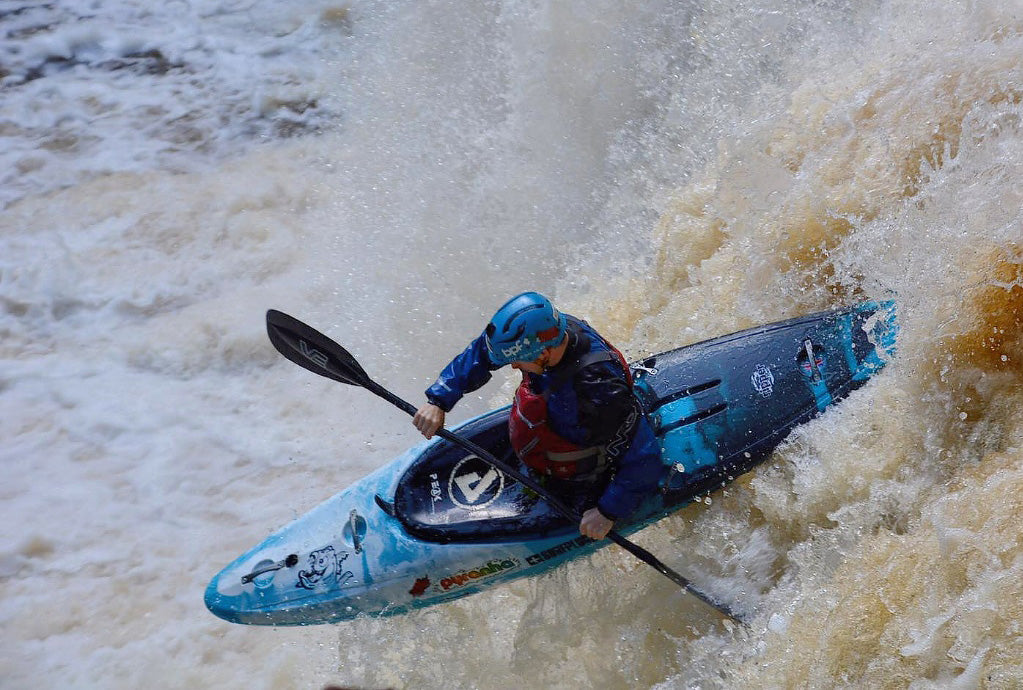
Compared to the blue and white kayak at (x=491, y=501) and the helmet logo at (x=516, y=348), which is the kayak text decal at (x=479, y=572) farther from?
the helmet logo at (x=516, y=348)

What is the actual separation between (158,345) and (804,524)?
3.94 m

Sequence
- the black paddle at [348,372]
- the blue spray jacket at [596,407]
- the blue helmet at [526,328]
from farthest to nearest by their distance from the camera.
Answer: the black paddle at [348,372] → the blue spray jacket at [596,407] → the blue helmet at [526,328]

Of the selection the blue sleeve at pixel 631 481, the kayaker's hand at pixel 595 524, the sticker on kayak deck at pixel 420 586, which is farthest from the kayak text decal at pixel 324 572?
the blue sleeve at pixel 631 481

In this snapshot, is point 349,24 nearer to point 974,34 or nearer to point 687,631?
point 974,34

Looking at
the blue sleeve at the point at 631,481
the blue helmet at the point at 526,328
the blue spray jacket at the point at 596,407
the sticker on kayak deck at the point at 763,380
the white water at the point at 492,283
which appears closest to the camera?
the blue helmet at the point at 526,328

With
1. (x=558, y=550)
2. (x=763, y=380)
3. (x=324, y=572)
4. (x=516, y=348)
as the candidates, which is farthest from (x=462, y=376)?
(x=763, y=380)

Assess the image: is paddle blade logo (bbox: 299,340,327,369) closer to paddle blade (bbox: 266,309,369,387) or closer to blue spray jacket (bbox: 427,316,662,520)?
paddle blade (bbox: 266,309,369,387)

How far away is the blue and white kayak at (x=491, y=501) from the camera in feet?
11.3

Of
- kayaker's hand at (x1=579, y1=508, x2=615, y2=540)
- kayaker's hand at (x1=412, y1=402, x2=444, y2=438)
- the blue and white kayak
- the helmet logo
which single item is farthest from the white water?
the helmet logo

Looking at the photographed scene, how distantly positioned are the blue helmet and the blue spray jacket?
138 millimetres

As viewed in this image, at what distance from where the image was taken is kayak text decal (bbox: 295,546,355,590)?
3.45 meters

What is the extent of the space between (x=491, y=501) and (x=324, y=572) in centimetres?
72

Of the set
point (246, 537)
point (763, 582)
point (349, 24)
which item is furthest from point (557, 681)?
point (349, 24)

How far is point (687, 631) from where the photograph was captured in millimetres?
3408
